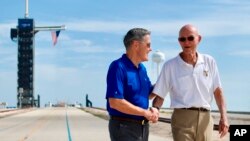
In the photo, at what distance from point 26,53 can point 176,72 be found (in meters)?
146

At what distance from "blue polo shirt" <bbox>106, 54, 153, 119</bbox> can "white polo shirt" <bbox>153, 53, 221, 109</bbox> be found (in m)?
0.33

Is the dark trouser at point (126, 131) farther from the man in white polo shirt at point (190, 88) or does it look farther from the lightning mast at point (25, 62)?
the lightning mast at point (25, 62)

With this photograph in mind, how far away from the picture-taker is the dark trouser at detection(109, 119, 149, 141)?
5.57m

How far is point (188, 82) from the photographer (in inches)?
237

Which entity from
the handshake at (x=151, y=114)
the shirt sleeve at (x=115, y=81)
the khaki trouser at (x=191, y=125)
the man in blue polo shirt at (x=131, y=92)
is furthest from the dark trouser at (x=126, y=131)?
the khaki trouser at (x=191, y=125)

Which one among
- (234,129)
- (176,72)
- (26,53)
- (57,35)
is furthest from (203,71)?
(57,35)

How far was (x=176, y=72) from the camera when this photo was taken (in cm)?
605

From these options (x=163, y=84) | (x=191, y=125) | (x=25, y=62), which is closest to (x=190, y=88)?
(x=163, y=84)

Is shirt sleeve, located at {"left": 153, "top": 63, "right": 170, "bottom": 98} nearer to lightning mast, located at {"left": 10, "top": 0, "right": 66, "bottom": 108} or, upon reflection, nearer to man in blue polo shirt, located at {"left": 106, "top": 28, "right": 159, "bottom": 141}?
man in blue polo shirt, located at {"left": 106, "top": 28, "right": 159, "bottom": 141}

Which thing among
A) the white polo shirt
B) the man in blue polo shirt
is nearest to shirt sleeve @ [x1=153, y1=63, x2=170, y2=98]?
the white polo shirt

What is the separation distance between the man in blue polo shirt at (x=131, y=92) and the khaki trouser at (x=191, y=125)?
475 millimetres

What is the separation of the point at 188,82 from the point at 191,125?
445 mm

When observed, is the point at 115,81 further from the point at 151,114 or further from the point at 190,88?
the point at 190,88

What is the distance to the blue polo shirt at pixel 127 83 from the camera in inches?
215
